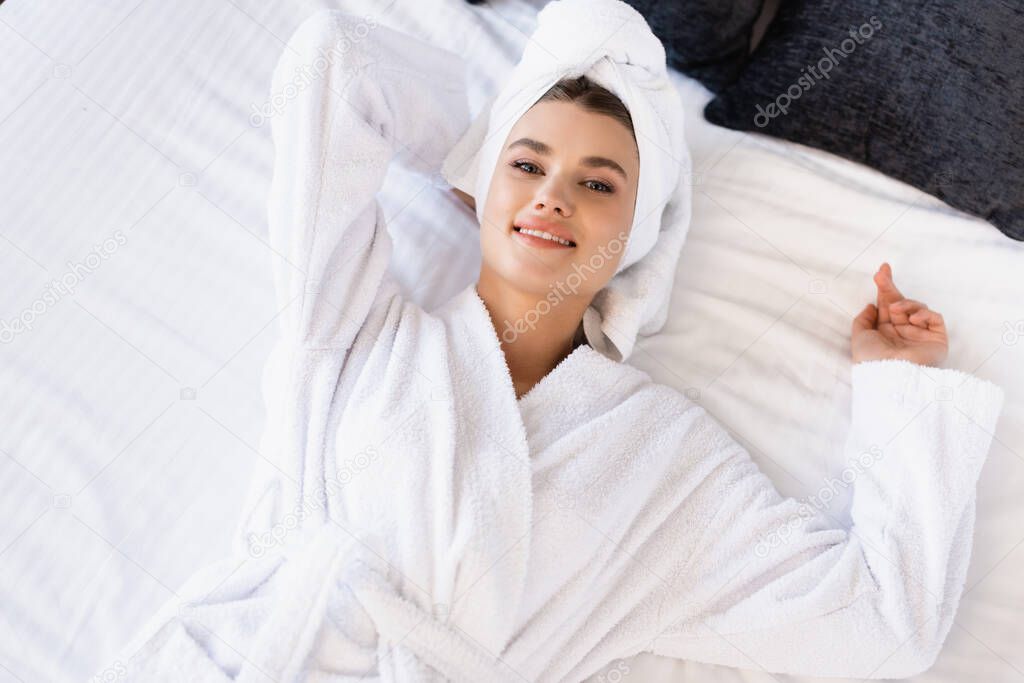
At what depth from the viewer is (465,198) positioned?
4.62 ft

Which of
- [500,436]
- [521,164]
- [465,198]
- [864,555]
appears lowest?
[864,555]

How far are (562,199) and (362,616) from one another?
0.56 m

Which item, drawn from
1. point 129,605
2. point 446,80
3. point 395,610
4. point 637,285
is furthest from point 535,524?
point 446,80

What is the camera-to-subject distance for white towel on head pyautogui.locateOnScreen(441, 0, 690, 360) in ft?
4.04

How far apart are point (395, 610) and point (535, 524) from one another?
195mm

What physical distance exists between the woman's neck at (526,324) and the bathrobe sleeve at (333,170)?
0.15m

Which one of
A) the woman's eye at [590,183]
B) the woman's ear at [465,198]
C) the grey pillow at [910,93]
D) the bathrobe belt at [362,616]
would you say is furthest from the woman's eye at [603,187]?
the bathrobe belt at [362,616]

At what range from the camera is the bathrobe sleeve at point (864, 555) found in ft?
3.67

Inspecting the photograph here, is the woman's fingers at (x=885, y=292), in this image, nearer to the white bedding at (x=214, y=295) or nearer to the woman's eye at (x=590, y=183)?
the white bedding at (x=214, y=295)

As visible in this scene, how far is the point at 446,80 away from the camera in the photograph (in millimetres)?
1362

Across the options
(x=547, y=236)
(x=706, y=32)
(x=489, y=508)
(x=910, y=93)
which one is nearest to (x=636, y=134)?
(x=547, y=236)

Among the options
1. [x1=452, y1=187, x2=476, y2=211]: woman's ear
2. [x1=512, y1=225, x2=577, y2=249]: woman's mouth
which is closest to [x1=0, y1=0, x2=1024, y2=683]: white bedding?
[x1=452, y1=187, x2=476, y2=211]: woman's ear

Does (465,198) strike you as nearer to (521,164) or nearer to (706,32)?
(521,164)

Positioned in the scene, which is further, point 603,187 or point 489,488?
point 603,187
